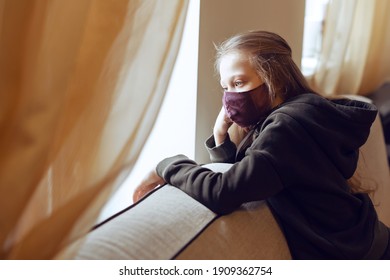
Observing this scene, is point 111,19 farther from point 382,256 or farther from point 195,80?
point 382,256

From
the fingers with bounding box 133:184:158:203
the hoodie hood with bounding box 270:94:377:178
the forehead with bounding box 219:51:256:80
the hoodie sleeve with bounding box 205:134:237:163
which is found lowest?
the fingers with bounding box 133:184:158:203

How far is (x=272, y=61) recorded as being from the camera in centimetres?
109

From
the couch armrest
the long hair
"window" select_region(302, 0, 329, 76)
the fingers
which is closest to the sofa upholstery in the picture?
the couch armrest

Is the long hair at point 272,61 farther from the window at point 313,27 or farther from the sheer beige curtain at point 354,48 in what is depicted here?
the window at point 313,27

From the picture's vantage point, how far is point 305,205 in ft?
3.30

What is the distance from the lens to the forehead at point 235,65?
42.4 inches

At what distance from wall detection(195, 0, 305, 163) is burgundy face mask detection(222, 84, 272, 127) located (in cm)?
18

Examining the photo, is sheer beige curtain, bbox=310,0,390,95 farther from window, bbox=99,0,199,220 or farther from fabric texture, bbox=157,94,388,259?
fabric texture, bbox=157,94,388,259

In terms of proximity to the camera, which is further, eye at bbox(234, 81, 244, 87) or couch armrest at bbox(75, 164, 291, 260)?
eye at bbox(234, 81, 244, 87)

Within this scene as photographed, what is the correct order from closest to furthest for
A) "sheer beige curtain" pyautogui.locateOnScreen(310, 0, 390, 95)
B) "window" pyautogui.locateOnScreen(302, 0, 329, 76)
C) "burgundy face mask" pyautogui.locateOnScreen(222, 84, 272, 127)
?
"burgundy face mask" pyautogui.locateOnScreen(222, 84, 272, 127) → "sheer beige curtain" pyautogui.locateOnScreen(310, 0, 390, 95) → "window" pyautogui.locateOnScreen(302, 0, 329, 76)

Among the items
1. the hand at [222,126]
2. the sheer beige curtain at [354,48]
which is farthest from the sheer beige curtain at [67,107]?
the sheer beige curtain at [354,48]

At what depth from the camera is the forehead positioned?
3.53ft

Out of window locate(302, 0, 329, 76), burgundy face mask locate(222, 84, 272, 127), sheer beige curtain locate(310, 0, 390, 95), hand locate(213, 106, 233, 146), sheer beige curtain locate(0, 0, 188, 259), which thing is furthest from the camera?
window locate(302, 0, 329, 76)
